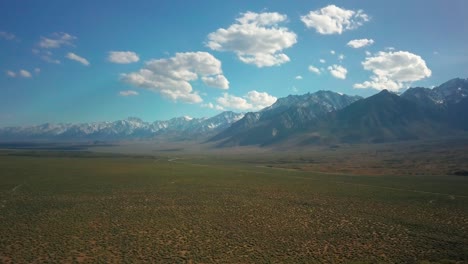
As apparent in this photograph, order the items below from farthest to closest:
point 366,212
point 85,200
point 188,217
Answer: point 85,200 < point 366,212 < point 188,217

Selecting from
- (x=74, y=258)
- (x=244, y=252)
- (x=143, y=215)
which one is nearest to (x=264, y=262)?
(x=244, y=252)

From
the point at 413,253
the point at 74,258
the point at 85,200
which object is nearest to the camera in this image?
the point at 74,258

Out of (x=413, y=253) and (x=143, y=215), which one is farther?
(x=143, y=215)

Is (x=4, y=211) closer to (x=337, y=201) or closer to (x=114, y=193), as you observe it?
(x=114, y=193)

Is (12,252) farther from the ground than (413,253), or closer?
farther from the ground

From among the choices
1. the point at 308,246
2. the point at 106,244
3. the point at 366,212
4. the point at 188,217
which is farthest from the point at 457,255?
the point at 106,244

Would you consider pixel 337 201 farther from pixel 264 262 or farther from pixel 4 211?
pixel 4 211
